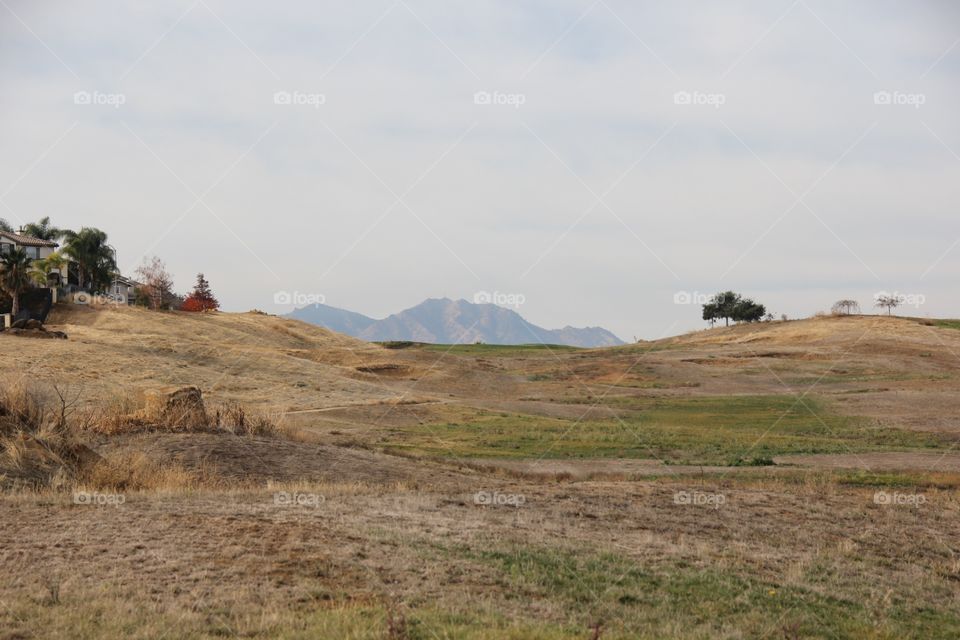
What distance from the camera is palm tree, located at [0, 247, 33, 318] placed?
72.7 m

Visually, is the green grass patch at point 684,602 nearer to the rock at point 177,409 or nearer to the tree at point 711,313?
the rock at point 177,409

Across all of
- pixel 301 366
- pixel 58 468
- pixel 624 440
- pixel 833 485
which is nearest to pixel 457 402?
pixel 301 366

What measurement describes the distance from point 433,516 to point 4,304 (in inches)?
2713

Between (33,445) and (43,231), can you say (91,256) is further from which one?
(33,445)

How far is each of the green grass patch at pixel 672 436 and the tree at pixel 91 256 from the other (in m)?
58.8

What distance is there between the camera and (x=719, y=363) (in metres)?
91.8

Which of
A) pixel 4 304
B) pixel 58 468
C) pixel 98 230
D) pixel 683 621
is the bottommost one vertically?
pixel 683 621

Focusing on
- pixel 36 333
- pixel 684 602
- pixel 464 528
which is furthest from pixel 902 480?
pixel 36 333

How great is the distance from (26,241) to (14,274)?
24.7 metres

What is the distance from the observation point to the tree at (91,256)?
9319cm

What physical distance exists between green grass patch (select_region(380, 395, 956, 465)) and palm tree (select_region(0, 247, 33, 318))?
43.4 m

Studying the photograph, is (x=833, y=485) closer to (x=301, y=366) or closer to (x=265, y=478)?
(x=265, y=478)

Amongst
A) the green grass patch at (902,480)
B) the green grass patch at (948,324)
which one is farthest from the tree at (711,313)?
the green grass patch at (902,480)

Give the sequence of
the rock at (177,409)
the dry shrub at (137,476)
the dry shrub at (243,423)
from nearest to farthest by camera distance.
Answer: the dry shrub at (137,476), the rock at (177,409), the dry shrub at (243,423)
